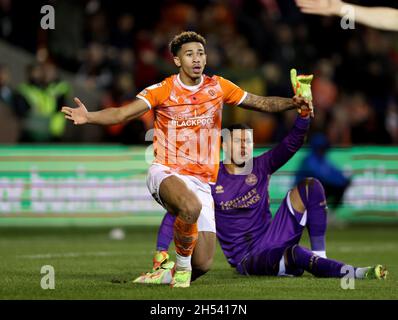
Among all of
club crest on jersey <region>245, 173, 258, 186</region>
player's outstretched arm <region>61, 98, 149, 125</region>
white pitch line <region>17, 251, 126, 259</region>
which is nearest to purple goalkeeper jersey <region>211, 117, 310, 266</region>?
club crest on jersey <region>245, 173, 258, 186</region>

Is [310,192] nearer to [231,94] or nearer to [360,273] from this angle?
[360,273]

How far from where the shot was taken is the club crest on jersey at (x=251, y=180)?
1024 cm

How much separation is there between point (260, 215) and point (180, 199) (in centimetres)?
154

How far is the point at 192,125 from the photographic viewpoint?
956cm

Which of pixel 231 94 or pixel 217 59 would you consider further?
pixel 217 59

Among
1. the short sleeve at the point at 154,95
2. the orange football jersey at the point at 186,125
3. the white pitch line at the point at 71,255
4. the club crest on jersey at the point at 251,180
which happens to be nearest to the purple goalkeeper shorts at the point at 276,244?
the club crest on jersey at the point at 251,180

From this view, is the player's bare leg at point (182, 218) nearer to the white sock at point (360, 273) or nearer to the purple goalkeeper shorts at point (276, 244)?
the purple goalkeeper shorts at point (276, 244)

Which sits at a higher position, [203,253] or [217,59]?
[217,59]

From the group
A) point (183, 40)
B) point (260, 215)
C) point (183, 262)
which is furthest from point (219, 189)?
point (183, 40)

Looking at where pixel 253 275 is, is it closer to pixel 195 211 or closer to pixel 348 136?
pixel 195 211

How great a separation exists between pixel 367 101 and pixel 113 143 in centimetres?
632

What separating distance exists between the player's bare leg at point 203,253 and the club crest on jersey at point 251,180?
0.95m

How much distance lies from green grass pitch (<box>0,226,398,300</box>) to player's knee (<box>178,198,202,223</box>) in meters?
0.62

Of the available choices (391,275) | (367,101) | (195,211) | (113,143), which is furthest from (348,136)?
(195,211)
